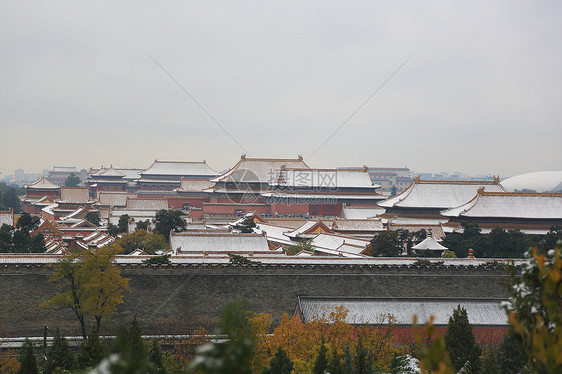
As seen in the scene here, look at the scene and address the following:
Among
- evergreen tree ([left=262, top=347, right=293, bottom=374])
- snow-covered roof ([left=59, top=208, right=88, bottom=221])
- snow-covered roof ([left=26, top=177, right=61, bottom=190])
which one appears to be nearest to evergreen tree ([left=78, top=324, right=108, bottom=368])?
evergreen tree ([left=262, top=347, right=293, bottom=374])

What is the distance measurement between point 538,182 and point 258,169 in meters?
101

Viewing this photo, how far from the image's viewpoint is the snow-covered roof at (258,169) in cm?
6650

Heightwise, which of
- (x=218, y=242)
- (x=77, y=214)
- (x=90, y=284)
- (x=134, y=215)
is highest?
(x=77, y=214)

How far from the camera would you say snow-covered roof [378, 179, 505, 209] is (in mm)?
45912

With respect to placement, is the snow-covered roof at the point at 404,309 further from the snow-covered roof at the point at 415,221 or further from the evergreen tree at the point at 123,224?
the evergreen tree at the point at 123,224

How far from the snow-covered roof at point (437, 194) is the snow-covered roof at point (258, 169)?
20264 millimetres

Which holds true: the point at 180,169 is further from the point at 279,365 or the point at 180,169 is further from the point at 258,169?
the point at 279,365

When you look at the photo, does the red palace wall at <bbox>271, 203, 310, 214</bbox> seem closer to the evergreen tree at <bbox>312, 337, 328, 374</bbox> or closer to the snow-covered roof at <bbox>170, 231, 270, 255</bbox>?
the snow-covered roof at <bbox>170, 231, 270, 255</bbox>

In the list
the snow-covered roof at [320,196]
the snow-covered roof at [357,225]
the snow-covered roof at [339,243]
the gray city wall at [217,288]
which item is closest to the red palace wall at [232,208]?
the snow-covered roof at [320,196]

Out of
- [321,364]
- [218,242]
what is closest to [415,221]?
[218,242]

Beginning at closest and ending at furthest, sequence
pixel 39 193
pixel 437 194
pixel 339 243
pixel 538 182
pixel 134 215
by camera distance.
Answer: pixel 339 243
pixel 437 194
pixel 134 215
pixel 39 193
pixel 538 182

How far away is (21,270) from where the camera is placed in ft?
75.3

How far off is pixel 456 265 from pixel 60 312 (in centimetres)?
1472

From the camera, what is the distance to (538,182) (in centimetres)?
14812
